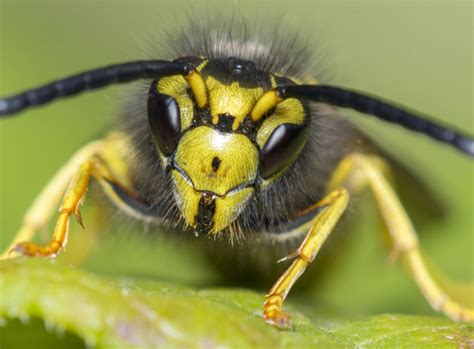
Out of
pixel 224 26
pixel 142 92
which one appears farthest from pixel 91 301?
pixel 224 26

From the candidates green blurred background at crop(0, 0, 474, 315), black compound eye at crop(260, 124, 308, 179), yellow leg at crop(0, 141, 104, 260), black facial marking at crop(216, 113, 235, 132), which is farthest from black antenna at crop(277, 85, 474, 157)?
yellow leg at crop(0, 141, 104, 260)

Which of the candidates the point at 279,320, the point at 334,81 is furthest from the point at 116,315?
the point at 334,81

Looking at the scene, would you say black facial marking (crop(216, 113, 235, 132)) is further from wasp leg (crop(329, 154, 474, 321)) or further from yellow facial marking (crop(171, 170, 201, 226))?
wasp leg (crop(329, 154, 474, 321))

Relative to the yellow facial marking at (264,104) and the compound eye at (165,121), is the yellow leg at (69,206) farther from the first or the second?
the yellow facial marking at (264,104)

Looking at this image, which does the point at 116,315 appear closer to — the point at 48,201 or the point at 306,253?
the point at 306,253

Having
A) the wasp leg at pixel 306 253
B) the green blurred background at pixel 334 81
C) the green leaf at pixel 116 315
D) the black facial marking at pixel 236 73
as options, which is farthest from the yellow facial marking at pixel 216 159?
the green blurred background at pixel 334 81

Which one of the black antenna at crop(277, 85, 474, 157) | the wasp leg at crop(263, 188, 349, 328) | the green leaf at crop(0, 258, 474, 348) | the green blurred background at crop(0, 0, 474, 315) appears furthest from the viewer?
the green blurred background at crop(0, 0, 474, 315)

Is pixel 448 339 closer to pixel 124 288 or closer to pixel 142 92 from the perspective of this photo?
pixel 124 288
